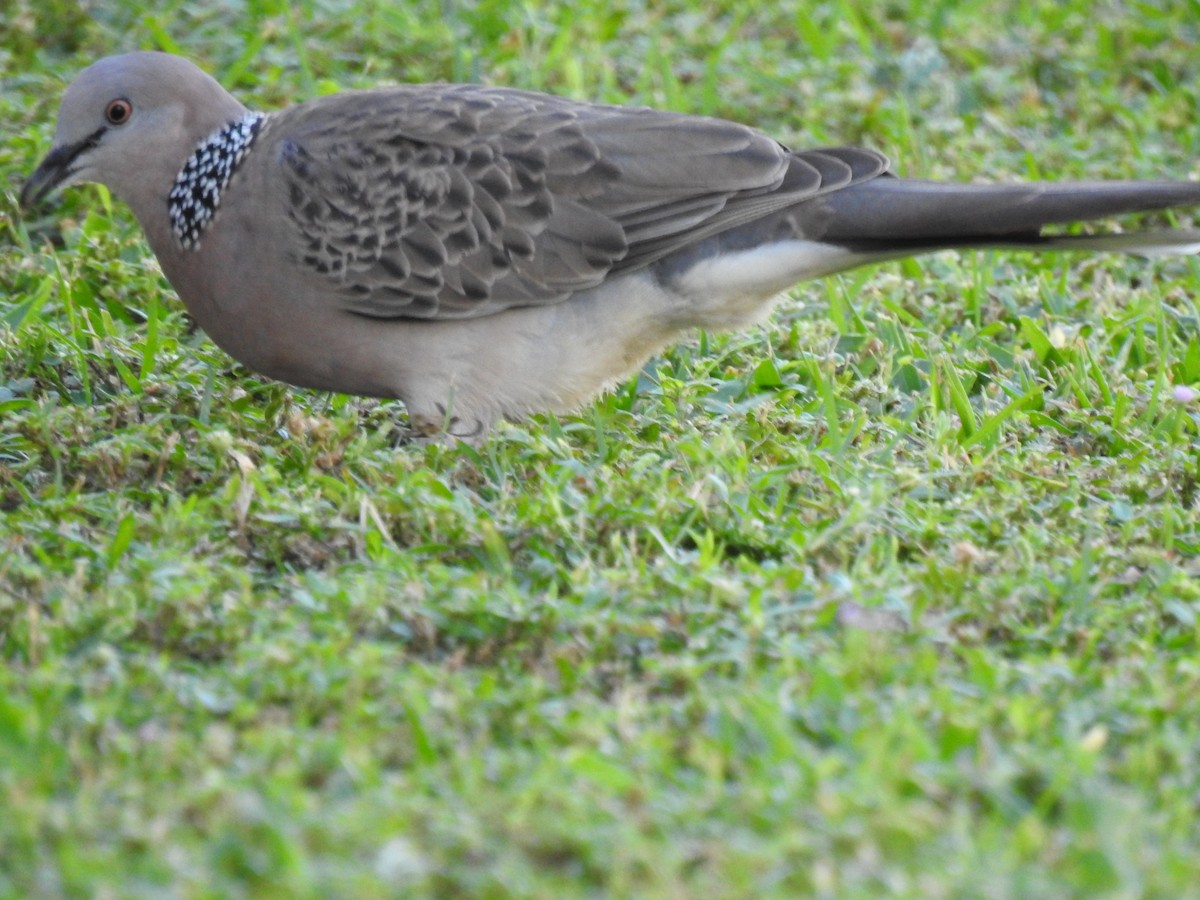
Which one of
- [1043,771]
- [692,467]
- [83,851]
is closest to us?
[83,851]

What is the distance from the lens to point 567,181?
195 inches

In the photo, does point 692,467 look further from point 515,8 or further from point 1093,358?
point 515,8

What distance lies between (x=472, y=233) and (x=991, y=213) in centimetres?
146

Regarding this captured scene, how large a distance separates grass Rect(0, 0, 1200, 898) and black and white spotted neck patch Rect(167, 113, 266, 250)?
1.59 feet

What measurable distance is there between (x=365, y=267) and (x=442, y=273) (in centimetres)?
22

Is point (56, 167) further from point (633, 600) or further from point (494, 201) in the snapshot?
point (633, 600)

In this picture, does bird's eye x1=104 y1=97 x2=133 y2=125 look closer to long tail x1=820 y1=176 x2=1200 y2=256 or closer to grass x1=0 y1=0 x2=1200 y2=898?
grass x1=0 y1=0 x2=1200 y2=898

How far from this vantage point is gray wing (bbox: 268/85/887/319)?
4.86 meters

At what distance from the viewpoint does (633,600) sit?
384cm

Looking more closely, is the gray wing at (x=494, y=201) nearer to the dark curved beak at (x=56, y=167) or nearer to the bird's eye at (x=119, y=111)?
the bird's eye at (x=119, y=111)

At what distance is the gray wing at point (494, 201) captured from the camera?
4859 millimetres

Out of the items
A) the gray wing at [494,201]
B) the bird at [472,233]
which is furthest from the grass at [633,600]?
the gray wing at [494,201]

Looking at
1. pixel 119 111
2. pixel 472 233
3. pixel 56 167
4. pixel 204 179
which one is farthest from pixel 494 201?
pixel 56 167

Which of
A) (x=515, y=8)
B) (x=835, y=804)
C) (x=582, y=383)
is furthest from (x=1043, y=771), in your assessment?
(x=515, y=8)
